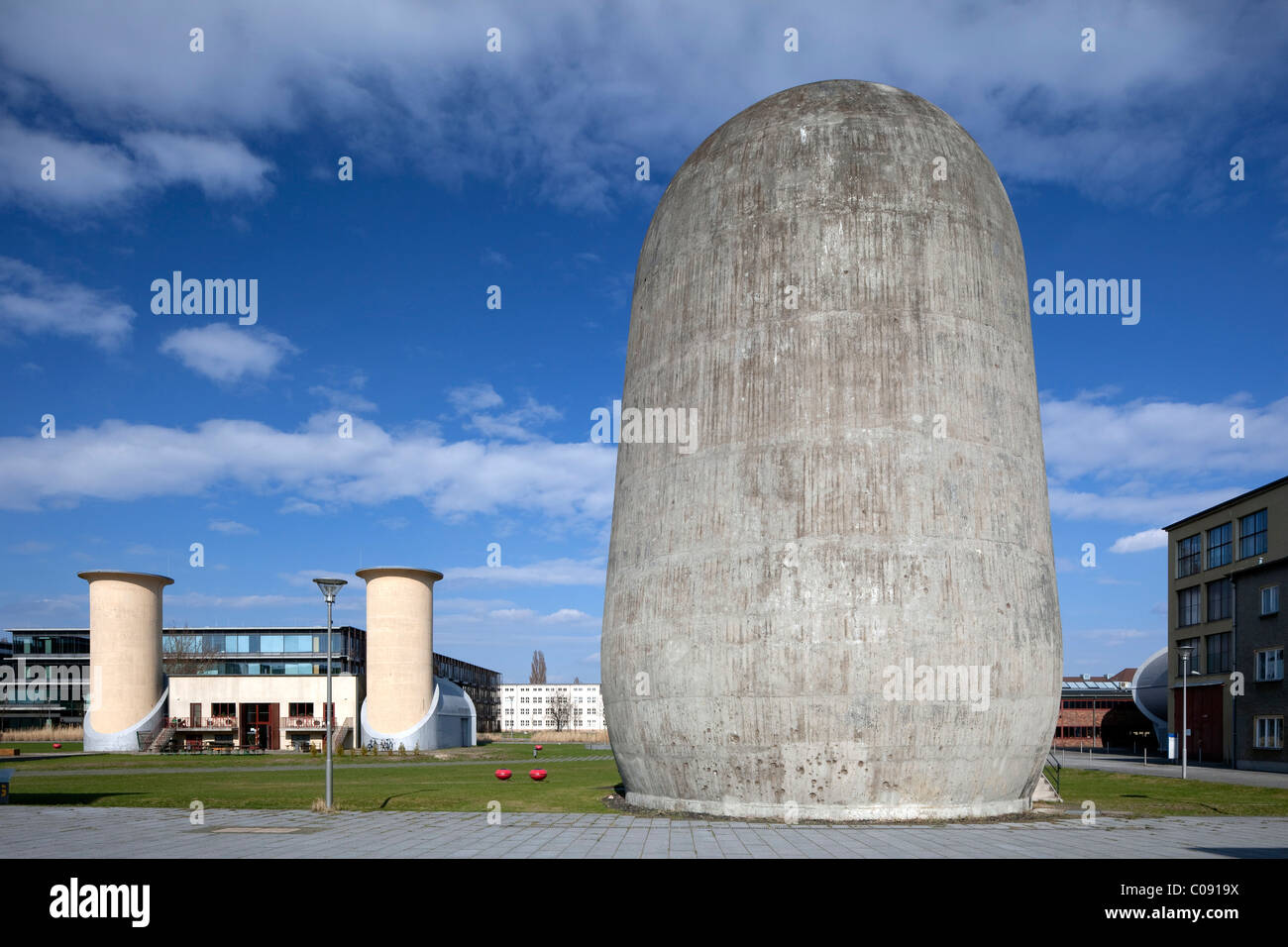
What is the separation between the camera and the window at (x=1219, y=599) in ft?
176

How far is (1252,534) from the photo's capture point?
5131 centimetres

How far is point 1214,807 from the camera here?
2370 cm

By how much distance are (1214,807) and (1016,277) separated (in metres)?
13.3

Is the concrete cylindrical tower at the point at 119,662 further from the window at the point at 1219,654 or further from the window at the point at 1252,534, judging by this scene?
the window at the point at 1252,534

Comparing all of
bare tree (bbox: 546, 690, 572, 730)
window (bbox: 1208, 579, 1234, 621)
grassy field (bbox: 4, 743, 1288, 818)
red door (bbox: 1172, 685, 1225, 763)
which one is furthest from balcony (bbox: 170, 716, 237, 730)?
bare tree (bbox: 546, 690, 572, 730)

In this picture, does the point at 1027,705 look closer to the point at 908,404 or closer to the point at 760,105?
the point at 908,404

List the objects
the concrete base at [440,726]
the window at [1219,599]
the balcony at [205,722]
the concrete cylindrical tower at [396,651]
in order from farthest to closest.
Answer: the balcony at [205,722] < the concrete cylindrical tower at [396,651] < the concrete base at [440,726] < the window at [1219,599]

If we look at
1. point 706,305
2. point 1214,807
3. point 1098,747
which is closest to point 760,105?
point 706,305

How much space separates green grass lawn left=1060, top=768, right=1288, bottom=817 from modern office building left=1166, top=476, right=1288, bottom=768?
9.18 m

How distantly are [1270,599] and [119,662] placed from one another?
218 feet

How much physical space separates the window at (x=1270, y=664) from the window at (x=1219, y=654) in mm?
4447

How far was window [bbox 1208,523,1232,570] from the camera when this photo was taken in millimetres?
53906

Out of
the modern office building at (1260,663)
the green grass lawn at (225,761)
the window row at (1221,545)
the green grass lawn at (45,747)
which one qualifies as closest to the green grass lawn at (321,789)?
the green grass lawn at (225,761)

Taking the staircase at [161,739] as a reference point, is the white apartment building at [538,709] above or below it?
below
